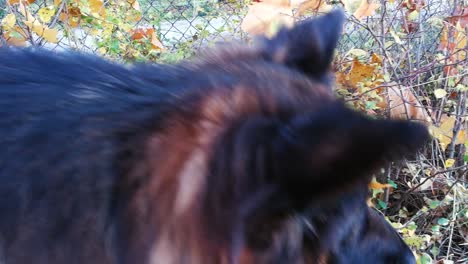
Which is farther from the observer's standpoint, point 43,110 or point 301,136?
point 43,110

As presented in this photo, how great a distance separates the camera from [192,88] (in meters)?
0.93

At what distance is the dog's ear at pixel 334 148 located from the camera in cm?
71

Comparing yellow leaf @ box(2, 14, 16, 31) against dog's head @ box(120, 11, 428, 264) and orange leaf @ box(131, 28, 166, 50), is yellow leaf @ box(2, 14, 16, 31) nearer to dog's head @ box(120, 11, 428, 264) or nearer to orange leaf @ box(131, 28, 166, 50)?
orange leaf @ box(131, 28, 166, 50)

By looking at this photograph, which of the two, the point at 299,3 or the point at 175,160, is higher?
the point at 299,3

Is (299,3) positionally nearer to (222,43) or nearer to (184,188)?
(222,43)

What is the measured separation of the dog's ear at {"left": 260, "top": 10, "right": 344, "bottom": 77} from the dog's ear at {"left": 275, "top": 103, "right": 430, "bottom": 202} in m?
0.41

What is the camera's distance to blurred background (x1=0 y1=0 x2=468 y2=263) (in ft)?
7.96

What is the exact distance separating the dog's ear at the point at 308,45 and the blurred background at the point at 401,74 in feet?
3.11

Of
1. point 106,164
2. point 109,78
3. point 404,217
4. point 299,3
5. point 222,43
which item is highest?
point 299,3

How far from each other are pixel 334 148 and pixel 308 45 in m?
0.55

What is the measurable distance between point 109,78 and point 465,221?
7.24 feet

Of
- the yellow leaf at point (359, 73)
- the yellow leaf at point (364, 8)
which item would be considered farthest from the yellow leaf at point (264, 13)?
the yellow leaf at point (359, 73)

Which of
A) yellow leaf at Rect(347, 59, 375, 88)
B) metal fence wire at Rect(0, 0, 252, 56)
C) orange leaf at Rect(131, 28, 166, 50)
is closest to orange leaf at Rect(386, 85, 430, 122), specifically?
yellow leaf at Rect(347, 59, 375, 88)

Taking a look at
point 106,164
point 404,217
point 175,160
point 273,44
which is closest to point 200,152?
point 175,160
